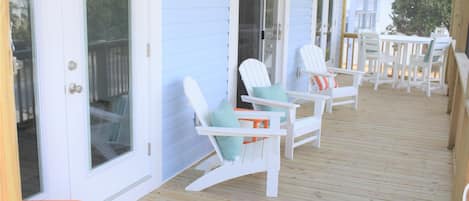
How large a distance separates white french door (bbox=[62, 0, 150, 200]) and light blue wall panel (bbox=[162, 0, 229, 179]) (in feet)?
0.97

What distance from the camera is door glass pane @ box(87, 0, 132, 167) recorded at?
2.91 metres

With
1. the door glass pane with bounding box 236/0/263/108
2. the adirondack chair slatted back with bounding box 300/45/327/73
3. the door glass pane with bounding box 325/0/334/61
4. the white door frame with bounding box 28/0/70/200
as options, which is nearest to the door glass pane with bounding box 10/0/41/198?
the white door frame with bounding box 28/0/70/200

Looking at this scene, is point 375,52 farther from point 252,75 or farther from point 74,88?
point 74,88

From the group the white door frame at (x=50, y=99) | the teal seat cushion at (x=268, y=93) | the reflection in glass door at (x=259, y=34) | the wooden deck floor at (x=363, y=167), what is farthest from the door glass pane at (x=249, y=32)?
the white door frame at (x=50, y=99)

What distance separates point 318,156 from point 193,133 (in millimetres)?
1163

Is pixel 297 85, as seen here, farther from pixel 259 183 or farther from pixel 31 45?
pixel 31 45

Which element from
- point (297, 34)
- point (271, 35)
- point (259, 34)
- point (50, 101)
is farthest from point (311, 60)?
point (50, 101)

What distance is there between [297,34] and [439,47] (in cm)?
240

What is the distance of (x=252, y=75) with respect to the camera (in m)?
4.80

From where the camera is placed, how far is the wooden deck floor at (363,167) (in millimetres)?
3623

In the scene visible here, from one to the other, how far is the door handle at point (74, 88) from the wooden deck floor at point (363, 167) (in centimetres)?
104

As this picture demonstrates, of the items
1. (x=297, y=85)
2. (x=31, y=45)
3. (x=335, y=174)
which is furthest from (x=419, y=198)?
(x=297, y=85)

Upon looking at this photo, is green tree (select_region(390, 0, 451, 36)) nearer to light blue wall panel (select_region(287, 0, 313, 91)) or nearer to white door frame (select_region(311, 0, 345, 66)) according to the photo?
white door frame (select_region(311, 0, 345, 66))

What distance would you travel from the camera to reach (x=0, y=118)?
62.3 inches
